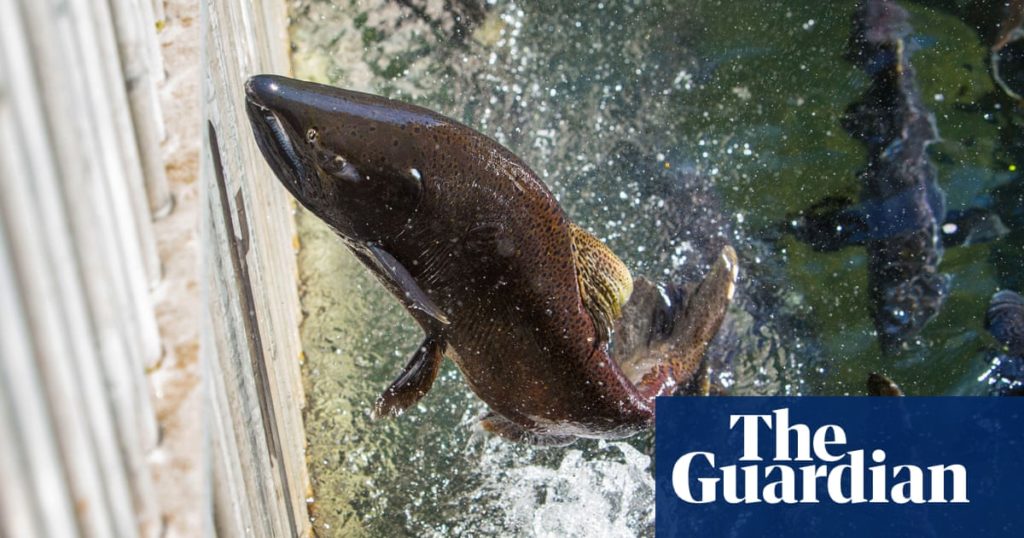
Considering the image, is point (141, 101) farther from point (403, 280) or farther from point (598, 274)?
point (598, 274)

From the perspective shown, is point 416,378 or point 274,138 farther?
point 416,378

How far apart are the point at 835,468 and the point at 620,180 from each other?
1461 millimetres

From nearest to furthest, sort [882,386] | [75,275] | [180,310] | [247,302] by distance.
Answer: [75,275], [180,310], [247,302], [882,386]

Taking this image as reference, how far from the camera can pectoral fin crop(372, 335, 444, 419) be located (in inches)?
101

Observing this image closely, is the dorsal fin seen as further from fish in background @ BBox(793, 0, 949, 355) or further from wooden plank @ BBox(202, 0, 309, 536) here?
fish in background @ BBox(793, 0, 949, 355)

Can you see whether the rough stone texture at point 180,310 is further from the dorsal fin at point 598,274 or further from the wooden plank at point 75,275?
the dorsal fin at point 598,274

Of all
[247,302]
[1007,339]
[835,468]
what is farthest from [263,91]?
[1007,339]

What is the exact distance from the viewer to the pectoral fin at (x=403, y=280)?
214 cm

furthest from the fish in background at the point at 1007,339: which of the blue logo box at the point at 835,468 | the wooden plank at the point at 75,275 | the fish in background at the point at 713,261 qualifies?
the wooden plank at the point at 75,275

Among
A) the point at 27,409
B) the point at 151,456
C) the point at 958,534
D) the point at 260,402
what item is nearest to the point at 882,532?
the point at 958,534

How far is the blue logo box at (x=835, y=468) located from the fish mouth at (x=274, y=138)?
1.47m

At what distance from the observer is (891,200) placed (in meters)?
4.64

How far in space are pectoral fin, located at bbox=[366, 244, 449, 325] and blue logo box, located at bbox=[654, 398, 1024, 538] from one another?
3.87 ft

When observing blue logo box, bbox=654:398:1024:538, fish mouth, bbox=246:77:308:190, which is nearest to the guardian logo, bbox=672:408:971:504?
blue logo box, bbox=654:398:1024:538
